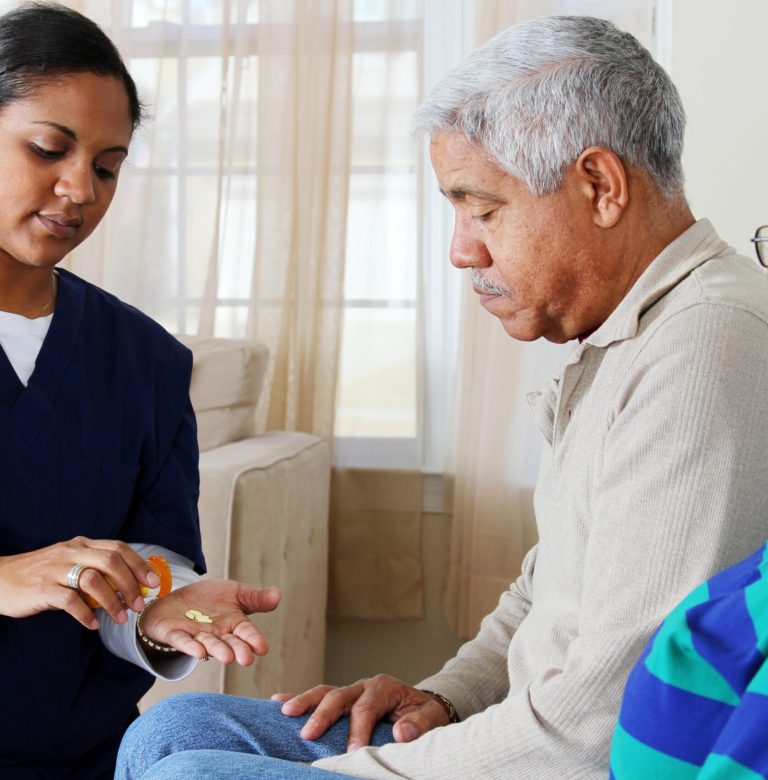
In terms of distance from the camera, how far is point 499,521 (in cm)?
283

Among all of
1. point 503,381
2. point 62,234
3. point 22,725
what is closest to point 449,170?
point 62,234

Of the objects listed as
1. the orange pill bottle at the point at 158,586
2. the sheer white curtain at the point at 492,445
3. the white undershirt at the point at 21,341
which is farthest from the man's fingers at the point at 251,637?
the sheer white curtain at the point at 492,445

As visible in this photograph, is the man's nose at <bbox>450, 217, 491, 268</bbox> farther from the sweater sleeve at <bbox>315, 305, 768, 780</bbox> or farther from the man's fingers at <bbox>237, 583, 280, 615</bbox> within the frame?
the man's fingers at <bbox>237, 583, 280, 615</bbox>

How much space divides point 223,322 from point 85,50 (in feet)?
5.43

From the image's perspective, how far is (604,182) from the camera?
3.49 ft

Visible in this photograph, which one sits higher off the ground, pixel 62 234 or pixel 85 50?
pixel 85 50

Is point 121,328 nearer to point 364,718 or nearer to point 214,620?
point 214,620

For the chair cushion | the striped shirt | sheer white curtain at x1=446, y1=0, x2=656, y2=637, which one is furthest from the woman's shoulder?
sheer white curtain at x1=446, y1=0, x2=656, y2=637

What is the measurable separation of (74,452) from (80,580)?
0.29 m

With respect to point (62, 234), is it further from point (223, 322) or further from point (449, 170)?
point (223, 322)

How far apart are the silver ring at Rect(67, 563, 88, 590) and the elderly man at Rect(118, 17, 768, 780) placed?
0.18 m

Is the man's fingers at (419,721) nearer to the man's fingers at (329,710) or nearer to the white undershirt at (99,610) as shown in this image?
the man's fingers at (329,710)

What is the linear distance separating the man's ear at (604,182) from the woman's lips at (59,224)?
646mm

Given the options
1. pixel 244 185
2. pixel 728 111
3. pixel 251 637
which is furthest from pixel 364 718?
pixel 244 185
